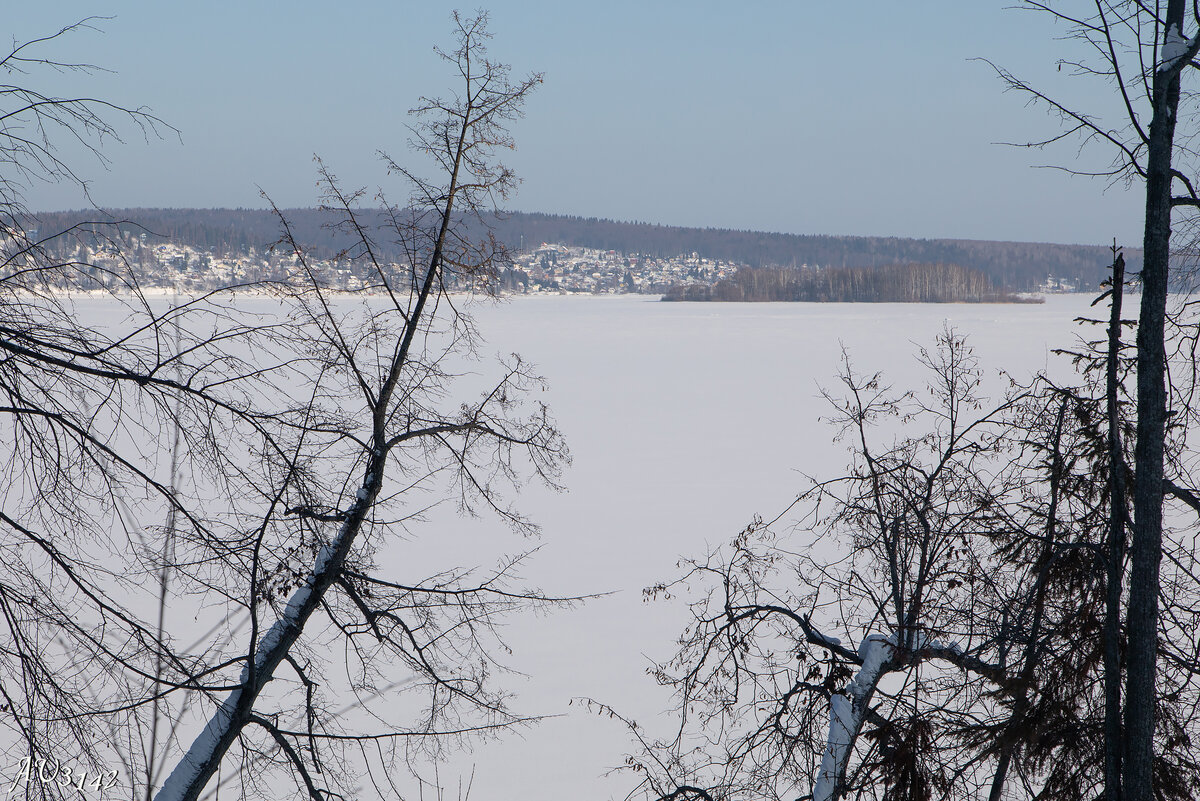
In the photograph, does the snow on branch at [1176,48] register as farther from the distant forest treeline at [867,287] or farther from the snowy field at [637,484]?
the distant forest treeline at [867,287]

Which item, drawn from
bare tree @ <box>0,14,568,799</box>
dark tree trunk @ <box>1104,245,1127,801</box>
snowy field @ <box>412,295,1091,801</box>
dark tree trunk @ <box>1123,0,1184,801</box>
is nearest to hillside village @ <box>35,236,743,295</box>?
bare tree @ <box>0,14,568,799</box>

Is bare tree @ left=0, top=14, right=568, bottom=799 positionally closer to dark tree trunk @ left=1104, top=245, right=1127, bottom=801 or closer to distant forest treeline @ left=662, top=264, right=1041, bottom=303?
dark tree trunk @ left=1104, top=245, right=1127, bottom=801

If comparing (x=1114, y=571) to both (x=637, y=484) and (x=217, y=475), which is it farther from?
(x=637, y=484)

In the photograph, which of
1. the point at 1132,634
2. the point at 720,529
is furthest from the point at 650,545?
the point at 1132,634

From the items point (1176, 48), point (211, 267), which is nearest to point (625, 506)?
point (211, 267)

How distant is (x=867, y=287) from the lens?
342 ft

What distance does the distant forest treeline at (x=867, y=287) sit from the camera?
10375 cm

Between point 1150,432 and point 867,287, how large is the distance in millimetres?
104469

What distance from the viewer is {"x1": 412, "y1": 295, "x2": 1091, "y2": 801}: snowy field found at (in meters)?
11.1

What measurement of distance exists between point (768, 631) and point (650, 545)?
4.23m

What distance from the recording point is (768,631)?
13.1 metres

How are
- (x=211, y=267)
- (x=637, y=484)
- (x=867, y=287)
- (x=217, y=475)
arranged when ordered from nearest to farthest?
(x=217, y=475) → (x=211, y=267) → (x=637, y=484) → (x=867, y=287)

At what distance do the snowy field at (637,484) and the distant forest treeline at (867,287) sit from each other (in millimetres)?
50332

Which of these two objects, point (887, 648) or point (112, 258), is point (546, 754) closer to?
point (887, 648)
